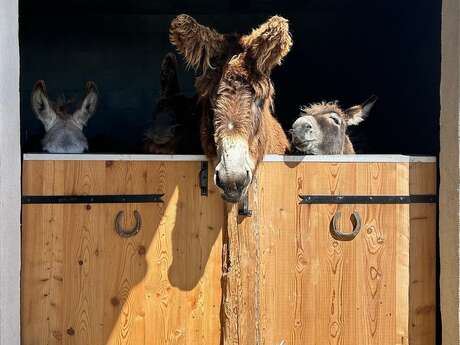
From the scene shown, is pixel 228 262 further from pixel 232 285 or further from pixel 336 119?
pixel 336 119

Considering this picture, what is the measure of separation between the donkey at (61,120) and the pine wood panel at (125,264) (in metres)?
0.77

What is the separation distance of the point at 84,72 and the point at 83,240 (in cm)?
517

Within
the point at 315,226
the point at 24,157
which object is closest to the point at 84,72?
the point at 24,157

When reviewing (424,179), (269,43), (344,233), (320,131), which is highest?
(269,43)

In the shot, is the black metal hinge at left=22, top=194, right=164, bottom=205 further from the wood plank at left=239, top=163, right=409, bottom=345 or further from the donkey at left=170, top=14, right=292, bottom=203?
the wood plank at left=239, top=163, right=409, bottom=345

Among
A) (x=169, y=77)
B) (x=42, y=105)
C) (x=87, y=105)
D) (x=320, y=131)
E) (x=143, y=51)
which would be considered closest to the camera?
(x=320, y=131)

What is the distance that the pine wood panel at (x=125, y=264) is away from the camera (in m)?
3.22

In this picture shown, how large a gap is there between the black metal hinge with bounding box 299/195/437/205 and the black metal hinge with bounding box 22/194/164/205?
96 cm

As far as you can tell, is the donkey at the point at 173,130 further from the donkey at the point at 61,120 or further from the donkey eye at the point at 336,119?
the donkey eye at the point at 336,119

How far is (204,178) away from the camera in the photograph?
3311 mm

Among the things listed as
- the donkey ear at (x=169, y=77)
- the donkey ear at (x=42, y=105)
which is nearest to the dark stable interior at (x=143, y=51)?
the donkey ear at (x=169, y=77)

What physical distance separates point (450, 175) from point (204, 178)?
1.46m

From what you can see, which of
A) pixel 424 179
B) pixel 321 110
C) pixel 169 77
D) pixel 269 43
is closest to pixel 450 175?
pixel 424 179

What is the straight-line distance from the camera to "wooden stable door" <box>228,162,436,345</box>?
3.33 metres
